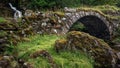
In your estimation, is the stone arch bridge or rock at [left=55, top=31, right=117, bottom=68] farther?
the stone arch bridge

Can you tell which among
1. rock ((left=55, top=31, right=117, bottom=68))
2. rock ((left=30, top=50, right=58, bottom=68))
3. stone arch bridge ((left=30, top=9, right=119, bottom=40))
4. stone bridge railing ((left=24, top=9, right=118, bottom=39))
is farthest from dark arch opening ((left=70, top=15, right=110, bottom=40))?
rock ((left=30, top=50, right=58, bottom=68))

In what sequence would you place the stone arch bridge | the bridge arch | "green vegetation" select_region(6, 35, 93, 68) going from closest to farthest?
"green vegetation" select_region(6, 35, 93, 68) < the stone arch bridge < the bridge arch

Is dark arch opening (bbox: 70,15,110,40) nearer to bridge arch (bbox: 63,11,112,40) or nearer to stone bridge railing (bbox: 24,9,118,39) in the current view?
bridge arch (bbox: 63,11,112,40)

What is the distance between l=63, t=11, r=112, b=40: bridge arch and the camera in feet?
64.0

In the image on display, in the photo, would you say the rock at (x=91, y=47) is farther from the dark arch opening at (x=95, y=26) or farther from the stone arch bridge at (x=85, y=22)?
the dark arch opening at (x=95, y=26)

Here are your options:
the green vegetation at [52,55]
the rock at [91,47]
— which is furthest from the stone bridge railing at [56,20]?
the rock at [91,47]

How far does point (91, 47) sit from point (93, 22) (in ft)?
30.9

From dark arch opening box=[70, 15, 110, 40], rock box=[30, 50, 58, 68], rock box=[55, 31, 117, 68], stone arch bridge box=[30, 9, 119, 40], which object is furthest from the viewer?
dark arch opening box=[70, 15, 110, 40]

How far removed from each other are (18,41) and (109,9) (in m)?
10.6

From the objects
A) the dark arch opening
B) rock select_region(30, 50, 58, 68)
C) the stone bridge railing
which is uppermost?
rock select_region(30, 50, 58, 68)

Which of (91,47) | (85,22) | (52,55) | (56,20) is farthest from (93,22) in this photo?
(52,55)

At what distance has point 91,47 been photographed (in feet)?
47.6

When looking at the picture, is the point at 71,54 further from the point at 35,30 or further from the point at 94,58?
the point at 35,30

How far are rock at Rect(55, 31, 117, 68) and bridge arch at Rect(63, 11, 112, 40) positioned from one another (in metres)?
4.37
